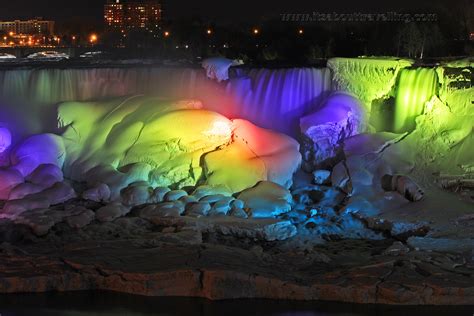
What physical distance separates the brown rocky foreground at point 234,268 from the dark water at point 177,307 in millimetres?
136

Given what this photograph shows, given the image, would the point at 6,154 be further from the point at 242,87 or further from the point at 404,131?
the point at 404,131

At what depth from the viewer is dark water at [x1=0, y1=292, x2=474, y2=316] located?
1005cm

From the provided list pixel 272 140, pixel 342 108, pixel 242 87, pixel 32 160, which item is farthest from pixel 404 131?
pixel 32 160

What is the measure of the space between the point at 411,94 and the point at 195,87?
579 cm

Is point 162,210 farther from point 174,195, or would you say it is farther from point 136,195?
point 136,195

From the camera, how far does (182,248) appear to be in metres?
11.9

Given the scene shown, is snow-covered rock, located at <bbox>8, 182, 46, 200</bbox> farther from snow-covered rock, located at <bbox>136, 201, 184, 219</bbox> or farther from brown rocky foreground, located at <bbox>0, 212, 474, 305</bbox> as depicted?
snow-covered rock, located at <bbox>136, 201, 184, 219</bbox>

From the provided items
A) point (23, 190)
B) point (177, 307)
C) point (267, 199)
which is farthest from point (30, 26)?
point (177, 307)

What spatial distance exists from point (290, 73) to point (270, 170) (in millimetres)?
4032

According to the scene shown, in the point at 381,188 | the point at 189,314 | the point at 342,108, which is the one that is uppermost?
the point at 342,108

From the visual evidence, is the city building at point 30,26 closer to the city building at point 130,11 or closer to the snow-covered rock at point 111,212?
the city building at point 130,11

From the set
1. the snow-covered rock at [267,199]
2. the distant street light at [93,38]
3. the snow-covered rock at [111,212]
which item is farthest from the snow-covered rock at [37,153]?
the distant street light at [93,38]

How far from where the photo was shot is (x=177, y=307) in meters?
10.2

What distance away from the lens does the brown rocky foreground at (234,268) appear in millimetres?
10445
